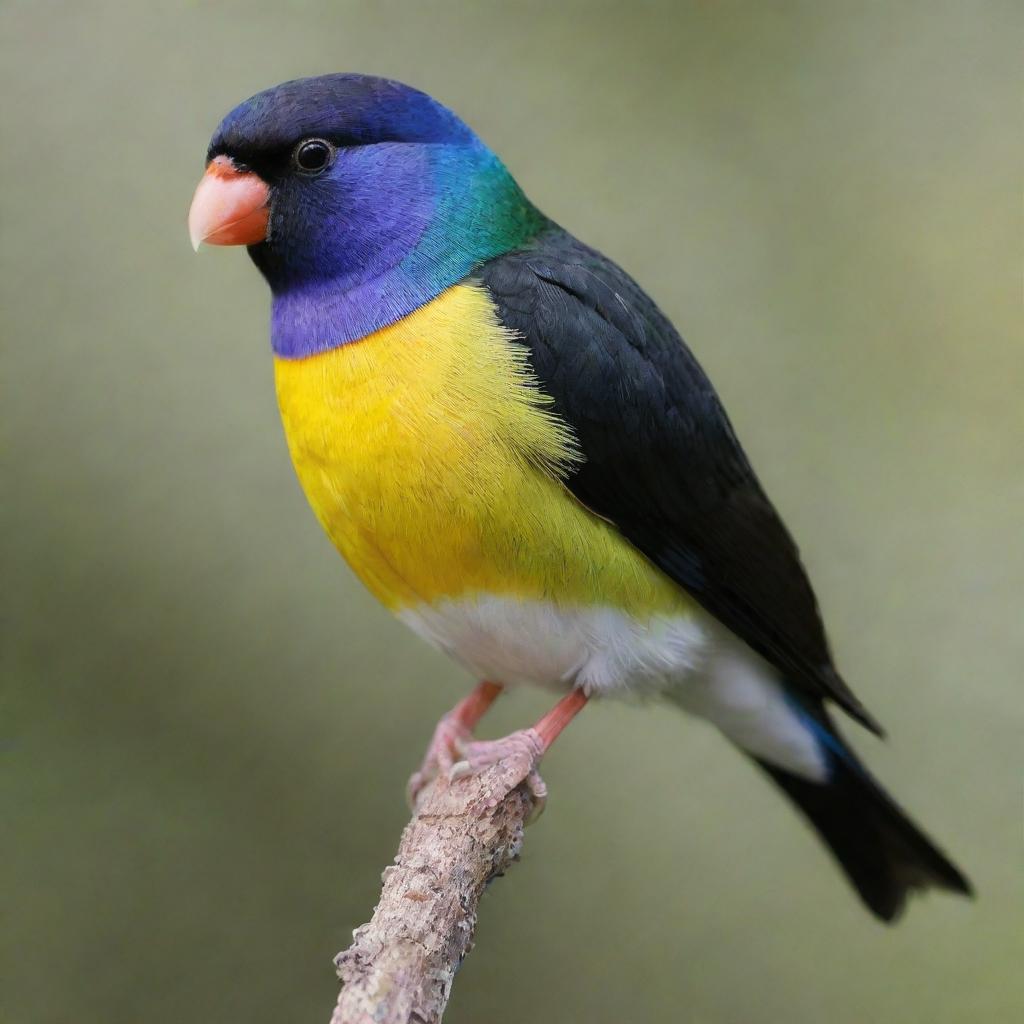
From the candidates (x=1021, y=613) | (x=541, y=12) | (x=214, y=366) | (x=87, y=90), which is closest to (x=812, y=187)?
(x=541, y=12)

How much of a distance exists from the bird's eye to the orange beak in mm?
78

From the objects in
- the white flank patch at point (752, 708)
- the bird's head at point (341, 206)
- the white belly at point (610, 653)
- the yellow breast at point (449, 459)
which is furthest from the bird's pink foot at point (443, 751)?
the bird's head at point (341, 206)

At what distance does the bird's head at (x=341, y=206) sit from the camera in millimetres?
2258

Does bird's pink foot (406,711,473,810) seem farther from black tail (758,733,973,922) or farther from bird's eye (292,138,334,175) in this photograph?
bird's eye (292,138,334,175)

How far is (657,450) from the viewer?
2.33m

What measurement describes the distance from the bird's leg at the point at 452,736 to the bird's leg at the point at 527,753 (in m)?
0.26

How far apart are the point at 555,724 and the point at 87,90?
2612 millimetres

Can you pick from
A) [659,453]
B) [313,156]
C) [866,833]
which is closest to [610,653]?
[659,453]

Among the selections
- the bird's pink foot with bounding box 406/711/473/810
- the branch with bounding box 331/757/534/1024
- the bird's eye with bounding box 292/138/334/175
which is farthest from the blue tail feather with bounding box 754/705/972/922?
the bird's eye with bounding box 292/138/334/175

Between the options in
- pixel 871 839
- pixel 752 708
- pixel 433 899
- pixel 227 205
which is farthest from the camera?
pixel 871 839

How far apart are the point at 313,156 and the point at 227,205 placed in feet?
0.59

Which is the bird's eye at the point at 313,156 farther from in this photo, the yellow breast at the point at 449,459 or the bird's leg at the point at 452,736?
the bird's leg at the point at 452,736

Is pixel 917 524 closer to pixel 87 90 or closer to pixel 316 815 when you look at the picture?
pixel 316 815

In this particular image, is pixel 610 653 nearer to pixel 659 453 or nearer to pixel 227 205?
pixel 659 453
